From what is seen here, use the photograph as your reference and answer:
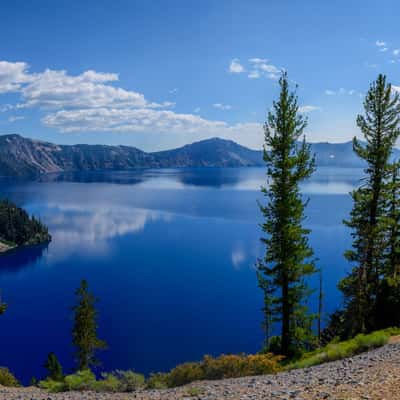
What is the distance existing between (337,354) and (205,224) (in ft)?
343

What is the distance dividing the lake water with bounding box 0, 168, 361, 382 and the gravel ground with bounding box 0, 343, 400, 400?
34.9m

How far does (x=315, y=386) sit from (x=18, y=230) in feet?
493

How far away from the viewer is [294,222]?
21891 millimetres

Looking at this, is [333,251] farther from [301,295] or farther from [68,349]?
[301,295]

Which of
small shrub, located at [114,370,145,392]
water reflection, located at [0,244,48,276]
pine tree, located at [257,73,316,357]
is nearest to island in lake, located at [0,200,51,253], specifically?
water reflection, located at [0,244,48,276]

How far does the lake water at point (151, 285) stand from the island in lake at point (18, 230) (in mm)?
5541

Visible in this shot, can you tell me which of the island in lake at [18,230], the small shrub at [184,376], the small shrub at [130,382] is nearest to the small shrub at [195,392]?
the small shrub at [130,382]

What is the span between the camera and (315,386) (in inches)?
394

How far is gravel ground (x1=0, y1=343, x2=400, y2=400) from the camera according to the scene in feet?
29.9

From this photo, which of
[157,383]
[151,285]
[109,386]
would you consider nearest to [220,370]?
[157,383]

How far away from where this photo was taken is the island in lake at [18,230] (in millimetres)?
124625

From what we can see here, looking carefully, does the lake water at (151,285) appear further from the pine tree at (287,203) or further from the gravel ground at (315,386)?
the gravel ground at (315,386)

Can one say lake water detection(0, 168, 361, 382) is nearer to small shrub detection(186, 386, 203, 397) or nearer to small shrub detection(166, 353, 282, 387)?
small shrub detection(166, 353, 282, 387)

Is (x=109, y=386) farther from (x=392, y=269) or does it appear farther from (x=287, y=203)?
(x=392, y=269)
